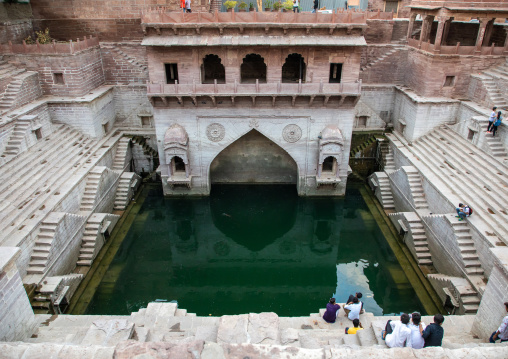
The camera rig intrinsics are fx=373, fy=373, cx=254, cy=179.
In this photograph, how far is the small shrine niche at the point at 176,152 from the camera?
56.7ft

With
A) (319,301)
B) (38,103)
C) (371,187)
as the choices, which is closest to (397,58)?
(371,187)

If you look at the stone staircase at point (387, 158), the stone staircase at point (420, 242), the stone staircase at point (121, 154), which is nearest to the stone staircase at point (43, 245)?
the stone staircase at point (121, 154)

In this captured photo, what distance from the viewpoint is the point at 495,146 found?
599 inches

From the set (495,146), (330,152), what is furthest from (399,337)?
(495,146)

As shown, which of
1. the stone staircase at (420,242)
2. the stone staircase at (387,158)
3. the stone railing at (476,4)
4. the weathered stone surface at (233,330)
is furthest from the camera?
the stone staircase at (387,158)

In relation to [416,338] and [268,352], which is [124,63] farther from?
[416,338]

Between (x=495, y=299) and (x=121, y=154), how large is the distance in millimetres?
17127

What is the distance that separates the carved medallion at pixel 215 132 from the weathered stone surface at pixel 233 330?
10707 mm

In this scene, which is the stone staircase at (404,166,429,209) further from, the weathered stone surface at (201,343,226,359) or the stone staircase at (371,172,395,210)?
the weathered stone surface at (201,343,226,359)

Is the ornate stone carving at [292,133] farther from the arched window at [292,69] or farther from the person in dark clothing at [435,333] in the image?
the person in dark clothing at [435,333]

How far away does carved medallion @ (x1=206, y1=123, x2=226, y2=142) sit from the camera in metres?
17.7

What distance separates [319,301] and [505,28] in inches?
718

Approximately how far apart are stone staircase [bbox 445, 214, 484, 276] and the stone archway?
9.14 meters

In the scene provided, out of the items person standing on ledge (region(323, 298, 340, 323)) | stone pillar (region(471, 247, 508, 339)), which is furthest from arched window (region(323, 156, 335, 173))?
stone pillar (region(471, 247, 508, 339))
